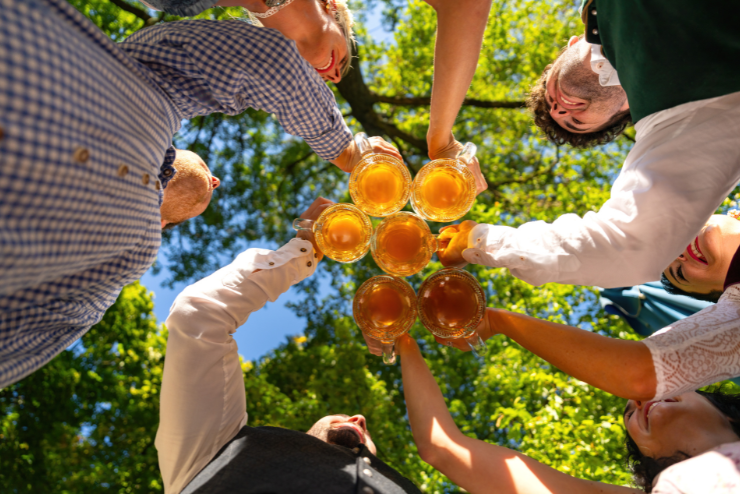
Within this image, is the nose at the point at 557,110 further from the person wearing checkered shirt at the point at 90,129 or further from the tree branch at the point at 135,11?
the tree branch at the point at 135,11

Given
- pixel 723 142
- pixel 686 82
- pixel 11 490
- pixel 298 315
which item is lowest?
pixel 11 490

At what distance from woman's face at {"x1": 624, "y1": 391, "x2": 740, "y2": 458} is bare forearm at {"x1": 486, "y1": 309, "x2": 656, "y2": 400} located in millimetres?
437

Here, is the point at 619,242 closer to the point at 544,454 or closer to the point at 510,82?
the point at 544,454

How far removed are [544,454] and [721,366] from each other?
101 cm

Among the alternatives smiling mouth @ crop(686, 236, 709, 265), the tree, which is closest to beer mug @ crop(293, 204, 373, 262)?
smiling mouth @ crop(686, 236, 709, 265)

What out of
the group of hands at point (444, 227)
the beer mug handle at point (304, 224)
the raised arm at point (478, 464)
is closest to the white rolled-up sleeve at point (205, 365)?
the beer mug handle at point (304, 224)

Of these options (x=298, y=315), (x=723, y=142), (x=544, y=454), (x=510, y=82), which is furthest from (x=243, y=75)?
(x=510, y=82)

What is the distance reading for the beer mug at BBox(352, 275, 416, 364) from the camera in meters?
1.73

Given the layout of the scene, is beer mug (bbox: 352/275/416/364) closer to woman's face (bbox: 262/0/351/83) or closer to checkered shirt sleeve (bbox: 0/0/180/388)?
checkered shirt sleeve (bbox: 0/0/180/388)

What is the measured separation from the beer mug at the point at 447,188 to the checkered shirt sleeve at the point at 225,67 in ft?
1.86

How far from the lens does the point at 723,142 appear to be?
1263 millimetres

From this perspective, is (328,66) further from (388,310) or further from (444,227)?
(388,310)

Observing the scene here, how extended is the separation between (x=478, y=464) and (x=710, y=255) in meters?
1.85

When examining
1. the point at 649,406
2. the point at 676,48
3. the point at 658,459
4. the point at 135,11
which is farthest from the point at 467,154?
the point at 135,11
